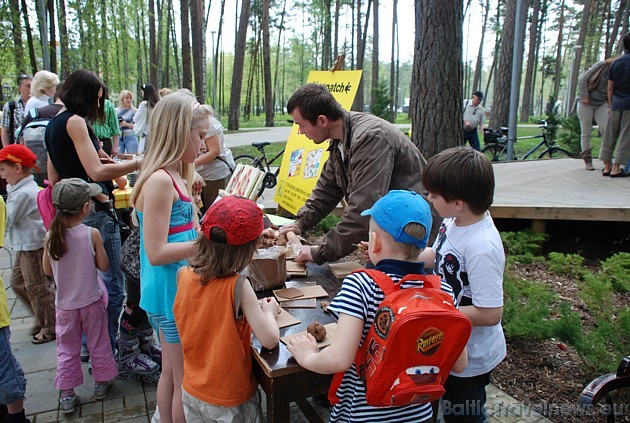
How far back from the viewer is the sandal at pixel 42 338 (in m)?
3.62

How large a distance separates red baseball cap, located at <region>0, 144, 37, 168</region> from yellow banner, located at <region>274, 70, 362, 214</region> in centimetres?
282

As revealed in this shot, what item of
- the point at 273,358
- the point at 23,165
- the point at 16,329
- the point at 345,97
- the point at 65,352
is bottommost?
the point at 16,329

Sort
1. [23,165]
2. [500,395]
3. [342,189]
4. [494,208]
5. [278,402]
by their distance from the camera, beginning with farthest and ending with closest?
[494,208], [23,165], [342,189], [500,395], [278,402]

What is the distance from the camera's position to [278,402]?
163 cm

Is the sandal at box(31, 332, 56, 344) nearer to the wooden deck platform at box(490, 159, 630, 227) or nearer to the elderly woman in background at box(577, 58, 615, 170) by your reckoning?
the wooden deck platform at box(490, 159, 630, 227)

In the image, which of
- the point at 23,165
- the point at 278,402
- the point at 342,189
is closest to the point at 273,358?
the point at 278,402

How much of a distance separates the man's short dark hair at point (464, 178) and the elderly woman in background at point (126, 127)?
28.5 ft

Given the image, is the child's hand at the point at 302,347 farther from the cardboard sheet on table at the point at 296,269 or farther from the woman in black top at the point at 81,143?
the woman in black top at the point at 81,143

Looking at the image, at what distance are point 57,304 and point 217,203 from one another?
5.76 feet

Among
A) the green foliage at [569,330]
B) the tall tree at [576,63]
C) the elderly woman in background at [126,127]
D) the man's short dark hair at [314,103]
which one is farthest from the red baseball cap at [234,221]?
the tall tree at [576,63]

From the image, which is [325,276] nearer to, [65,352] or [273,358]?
[273,358]

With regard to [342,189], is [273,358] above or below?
below

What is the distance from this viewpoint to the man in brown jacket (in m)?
2.42

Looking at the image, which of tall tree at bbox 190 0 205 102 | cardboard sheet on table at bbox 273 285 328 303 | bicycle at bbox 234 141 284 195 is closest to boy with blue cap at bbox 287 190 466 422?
cardboard sheet on table at bbox 273 285 328 303
